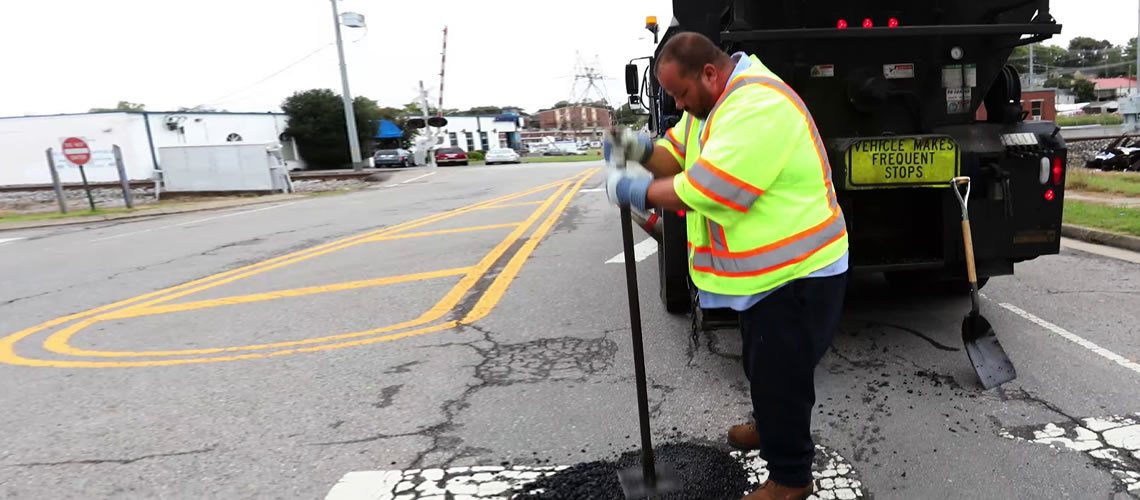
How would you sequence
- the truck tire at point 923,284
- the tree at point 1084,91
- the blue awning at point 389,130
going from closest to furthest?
the truck tire at point 923,284, the blue awning at point 389,130, the tree at point 1084,91

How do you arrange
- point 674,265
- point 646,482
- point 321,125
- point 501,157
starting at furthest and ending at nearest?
1. point 321,125
2. point 501,157
3. point 674,265
4. point 646,482

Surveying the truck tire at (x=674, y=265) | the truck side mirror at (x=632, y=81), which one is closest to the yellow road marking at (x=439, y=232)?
the truck side mirror at (x=632, y=81)

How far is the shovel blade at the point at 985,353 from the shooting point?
3.47 m

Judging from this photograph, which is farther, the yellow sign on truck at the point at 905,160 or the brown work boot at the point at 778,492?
the yellow sign on truck at the point at 905,160

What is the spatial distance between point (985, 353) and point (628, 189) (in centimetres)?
257

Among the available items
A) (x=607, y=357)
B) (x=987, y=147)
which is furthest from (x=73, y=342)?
(x=987, y=147)

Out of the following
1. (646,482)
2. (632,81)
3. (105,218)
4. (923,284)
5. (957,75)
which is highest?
(632,81)

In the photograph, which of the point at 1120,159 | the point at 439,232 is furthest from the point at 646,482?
the point at 1120,159

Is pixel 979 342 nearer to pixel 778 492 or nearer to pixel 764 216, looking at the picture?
pixel 778 492

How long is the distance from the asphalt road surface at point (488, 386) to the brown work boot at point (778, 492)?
0.55ft

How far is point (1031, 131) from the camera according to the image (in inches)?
163

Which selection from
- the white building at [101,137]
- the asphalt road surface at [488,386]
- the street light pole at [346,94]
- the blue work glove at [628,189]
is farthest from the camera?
the white building at [101,137]

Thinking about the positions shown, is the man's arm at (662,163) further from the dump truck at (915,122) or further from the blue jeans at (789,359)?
the dump truck at (915,122)

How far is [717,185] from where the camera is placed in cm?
209
